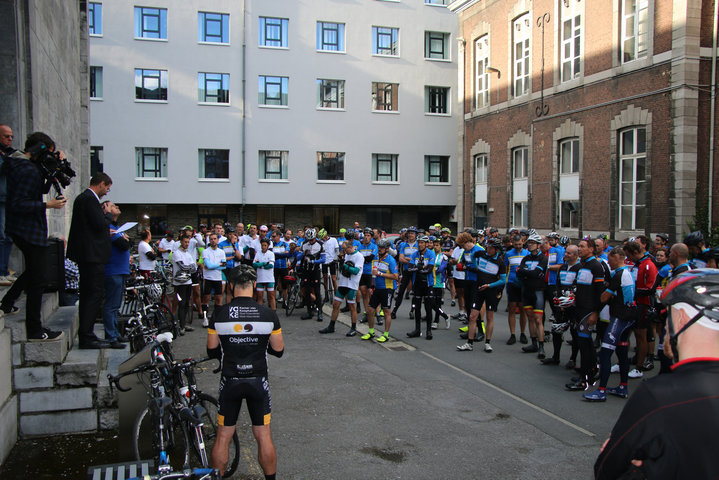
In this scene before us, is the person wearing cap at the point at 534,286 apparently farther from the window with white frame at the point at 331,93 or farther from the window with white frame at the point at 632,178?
the window with white frame at the point at 331,93

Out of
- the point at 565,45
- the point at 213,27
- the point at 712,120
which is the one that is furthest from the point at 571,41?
the point at 213,27

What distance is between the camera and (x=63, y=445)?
553 cm

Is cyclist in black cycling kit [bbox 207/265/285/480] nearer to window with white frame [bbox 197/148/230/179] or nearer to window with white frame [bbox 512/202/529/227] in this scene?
window with white frame [bbox 512/202/529/227]

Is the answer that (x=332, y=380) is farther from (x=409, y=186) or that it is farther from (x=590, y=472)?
(x=409, y=186)

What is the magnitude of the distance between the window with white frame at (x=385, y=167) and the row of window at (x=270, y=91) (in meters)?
2.92

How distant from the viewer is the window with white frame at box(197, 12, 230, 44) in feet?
103

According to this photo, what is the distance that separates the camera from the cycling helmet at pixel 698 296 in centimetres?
199

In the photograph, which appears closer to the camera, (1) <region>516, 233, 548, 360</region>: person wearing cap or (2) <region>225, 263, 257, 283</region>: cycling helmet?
(2) <region>225, 263, 257, 283</region>: cycling helmet

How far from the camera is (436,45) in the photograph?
118 feet

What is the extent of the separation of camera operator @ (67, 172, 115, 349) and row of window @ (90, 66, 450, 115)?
2677 cm

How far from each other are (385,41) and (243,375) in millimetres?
33280

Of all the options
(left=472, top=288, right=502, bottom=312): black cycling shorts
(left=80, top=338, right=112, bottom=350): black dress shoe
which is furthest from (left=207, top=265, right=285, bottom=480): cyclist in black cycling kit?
(left=472, top=288, right=502, bottom=312): black cycling shorts

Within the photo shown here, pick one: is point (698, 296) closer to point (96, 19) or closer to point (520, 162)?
point (520, 162)

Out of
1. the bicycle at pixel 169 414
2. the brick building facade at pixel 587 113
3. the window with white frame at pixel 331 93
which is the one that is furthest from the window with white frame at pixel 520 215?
the bicycle at pixel 169 414
